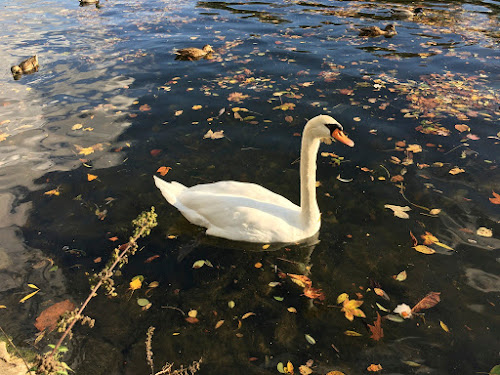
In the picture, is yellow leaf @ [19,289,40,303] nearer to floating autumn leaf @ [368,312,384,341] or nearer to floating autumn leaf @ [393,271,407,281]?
floating autumn leaf @ [368,312,384,341]

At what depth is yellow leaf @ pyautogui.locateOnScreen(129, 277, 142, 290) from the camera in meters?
4.59

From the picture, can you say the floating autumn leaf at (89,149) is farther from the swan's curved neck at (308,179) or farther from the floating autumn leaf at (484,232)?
the floating autumn leaf at (484,232)

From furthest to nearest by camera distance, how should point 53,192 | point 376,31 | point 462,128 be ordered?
point 376,31, point 462,128, point 53,192

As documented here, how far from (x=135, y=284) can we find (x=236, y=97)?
6.21 m

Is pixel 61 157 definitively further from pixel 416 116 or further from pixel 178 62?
pixel 416 116

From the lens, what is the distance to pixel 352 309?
4238 mm

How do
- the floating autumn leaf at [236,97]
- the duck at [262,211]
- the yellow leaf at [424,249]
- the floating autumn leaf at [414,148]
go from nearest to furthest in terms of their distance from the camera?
the duck at [262,211] < the yellow leaf at [424,249] < the floating autumn leaf at [414,148] < the floating autumn leaf at [236,97]

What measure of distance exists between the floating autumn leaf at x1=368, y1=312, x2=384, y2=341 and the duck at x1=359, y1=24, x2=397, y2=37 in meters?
12.4

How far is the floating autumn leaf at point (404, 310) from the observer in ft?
13.5

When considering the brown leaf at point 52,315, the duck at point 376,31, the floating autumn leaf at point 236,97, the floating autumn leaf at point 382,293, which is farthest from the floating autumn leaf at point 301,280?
the duck at point 376,31

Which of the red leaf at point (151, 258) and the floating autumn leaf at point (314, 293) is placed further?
the red leaf at point (151, 258)

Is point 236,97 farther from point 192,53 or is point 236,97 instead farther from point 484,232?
point 484,232

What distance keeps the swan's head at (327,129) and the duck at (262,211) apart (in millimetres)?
16

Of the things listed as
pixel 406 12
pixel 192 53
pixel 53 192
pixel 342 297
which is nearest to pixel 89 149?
pixel 53 192
